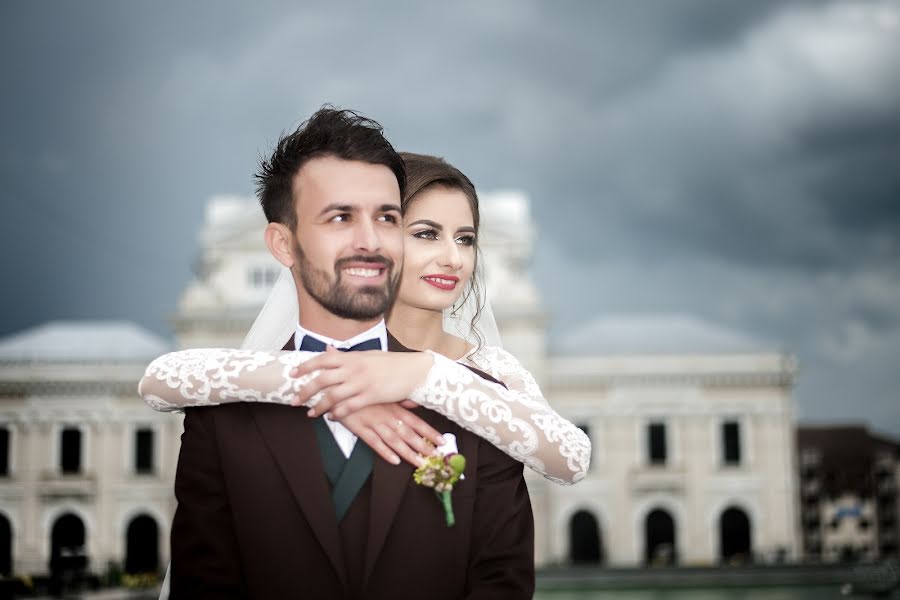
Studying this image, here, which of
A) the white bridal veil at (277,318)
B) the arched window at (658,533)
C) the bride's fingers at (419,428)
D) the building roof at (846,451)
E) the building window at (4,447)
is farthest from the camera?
the building roof at (846,451)

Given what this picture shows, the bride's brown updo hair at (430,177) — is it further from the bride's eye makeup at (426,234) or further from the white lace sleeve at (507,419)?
the white lace sleeve at (507,419)

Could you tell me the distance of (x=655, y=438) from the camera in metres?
36.7

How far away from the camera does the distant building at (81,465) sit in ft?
115

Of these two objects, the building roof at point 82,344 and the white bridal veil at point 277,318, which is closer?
the white bridal veil at point 277,318

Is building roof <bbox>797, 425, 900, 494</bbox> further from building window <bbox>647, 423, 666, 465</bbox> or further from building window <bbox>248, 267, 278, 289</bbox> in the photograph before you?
building window <bbox>248, 267, 278, 289</bbox>

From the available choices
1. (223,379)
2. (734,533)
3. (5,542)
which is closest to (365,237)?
(223,379)

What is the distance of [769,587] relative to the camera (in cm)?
2528

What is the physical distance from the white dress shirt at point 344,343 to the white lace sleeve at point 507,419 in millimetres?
195

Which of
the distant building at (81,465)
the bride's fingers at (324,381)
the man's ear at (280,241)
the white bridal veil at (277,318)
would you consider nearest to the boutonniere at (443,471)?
the bride's fingers at (324,381)

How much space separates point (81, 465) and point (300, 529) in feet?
116

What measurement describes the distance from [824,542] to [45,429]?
3933cm

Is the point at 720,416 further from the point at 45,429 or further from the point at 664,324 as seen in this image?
the point at 45,429

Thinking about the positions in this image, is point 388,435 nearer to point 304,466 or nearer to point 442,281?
point 304,466

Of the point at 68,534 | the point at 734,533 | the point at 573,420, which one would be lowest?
the point at 734,533
